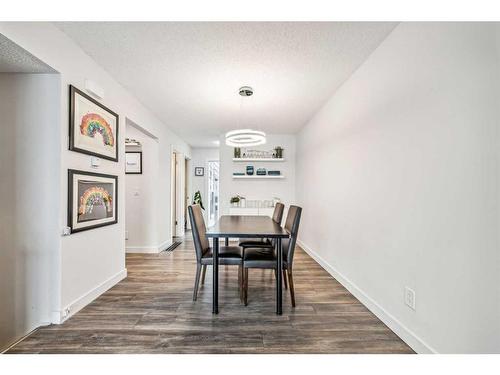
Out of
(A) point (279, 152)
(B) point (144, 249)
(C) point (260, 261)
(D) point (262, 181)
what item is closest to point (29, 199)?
(C) point (260, 261)

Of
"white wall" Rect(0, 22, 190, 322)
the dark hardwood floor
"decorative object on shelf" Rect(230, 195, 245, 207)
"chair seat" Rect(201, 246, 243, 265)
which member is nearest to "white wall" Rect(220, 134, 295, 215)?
"decorative object on shelf" Rect(230, 195, 245, 207)

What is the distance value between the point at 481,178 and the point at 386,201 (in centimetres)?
86

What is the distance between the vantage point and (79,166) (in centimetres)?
233

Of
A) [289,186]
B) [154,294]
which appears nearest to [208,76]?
[154,294]

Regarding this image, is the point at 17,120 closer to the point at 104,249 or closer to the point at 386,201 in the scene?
the point at 104,249

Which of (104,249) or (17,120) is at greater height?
(17,120)

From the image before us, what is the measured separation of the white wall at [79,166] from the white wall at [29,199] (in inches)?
2.3

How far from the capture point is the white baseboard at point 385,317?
170 centimetres

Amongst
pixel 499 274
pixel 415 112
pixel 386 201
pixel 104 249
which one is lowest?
pixel 104 249

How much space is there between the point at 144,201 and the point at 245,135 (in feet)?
7.90

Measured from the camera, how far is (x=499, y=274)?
1195 millimetres

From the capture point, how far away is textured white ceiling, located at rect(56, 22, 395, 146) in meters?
2.02

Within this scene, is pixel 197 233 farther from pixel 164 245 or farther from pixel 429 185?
pixel 164 245
